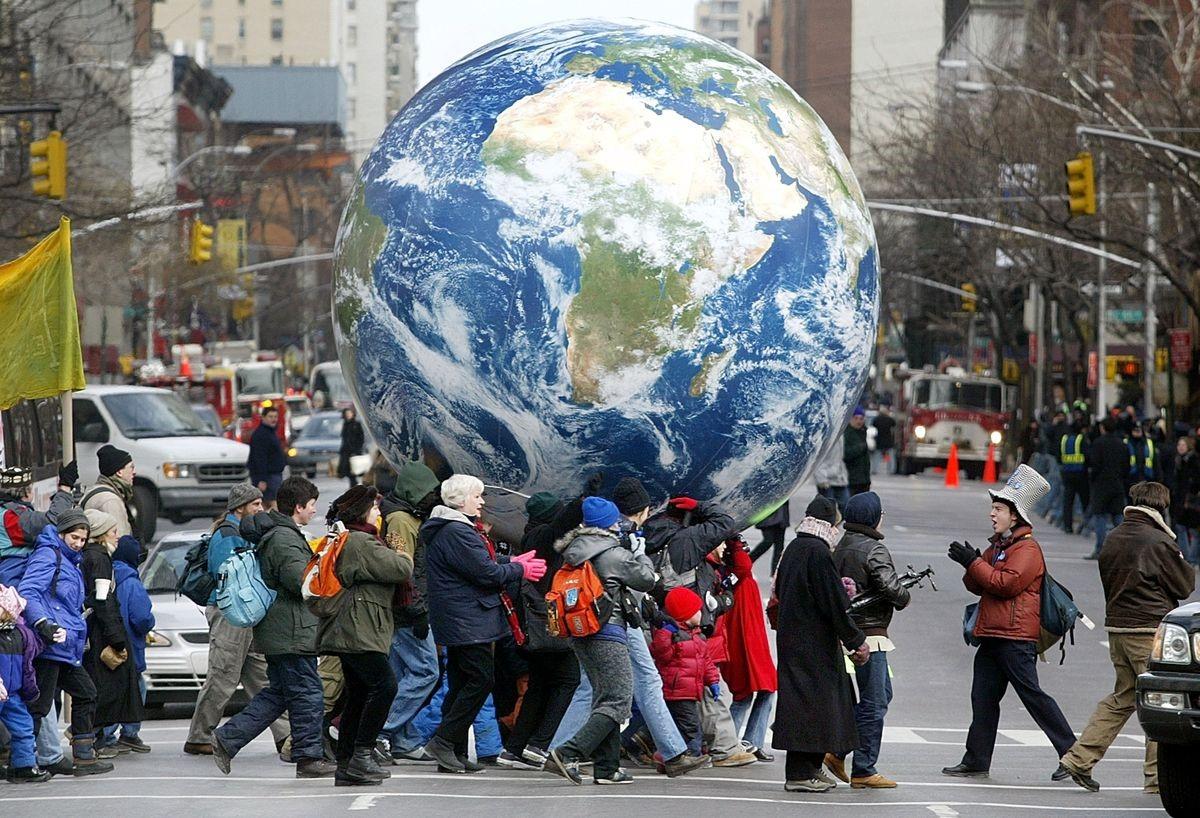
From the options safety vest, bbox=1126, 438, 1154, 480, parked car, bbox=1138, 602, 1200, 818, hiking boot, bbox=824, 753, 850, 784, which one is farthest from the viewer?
safety vest, bbox=1126, 438, 1154, 480

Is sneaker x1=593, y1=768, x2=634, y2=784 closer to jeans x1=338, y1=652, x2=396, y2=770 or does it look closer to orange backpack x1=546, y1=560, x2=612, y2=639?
orange backpack x1=546, y1=560, x2=612, y2=639

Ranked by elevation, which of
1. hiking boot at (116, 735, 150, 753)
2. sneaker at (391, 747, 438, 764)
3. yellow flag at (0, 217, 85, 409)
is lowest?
hiking boot at (116, 735, 150, 753)

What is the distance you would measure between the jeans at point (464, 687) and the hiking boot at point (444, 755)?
25 mm

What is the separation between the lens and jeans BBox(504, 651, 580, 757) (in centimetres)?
1060

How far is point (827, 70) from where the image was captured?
13262 centimetres

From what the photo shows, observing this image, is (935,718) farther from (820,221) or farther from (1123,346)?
(1123,346)

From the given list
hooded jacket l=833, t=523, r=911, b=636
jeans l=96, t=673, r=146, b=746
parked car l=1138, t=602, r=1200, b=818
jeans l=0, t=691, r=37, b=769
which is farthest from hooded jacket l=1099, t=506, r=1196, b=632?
jeans l=0, t=691, r=37, b=769

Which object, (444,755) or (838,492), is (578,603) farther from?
(838,492)

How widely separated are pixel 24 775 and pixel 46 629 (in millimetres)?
781

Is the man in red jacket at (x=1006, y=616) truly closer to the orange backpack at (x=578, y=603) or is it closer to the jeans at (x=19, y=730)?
the orange backpack at (x=578, y=603)

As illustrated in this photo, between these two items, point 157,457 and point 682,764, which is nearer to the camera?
point 682,764

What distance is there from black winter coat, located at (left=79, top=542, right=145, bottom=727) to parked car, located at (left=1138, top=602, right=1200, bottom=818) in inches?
208

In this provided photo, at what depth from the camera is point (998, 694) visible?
10.6 meters

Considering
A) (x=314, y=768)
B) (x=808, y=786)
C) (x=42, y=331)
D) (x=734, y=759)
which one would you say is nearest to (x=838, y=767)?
(x=808, y=786)
